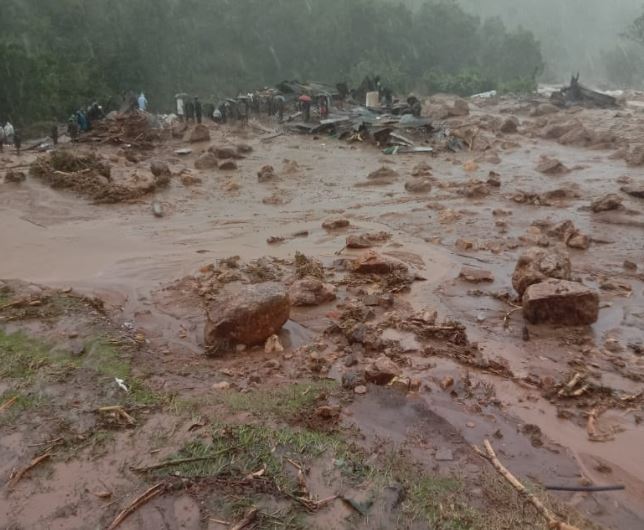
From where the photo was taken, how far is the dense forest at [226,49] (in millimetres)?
20359

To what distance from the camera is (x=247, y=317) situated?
4.51m

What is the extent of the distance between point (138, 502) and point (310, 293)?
288 cm

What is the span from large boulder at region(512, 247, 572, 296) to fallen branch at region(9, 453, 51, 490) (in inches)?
166

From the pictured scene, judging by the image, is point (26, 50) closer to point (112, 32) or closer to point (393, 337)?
point (112, 32)

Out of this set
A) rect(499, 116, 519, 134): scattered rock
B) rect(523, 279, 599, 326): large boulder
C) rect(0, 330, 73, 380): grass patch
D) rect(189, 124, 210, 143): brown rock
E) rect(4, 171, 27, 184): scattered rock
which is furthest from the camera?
rect(499, 116, 519, 134): scattered rock

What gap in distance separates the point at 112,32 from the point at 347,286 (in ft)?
78.5

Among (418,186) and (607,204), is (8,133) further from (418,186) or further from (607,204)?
(607,204)

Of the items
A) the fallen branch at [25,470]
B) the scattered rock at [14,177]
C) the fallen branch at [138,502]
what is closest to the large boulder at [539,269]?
the fallen branch at [138,502]

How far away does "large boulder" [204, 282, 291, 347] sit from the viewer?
4504 millimetres

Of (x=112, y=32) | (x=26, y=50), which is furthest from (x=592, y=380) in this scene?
(x=112, y=32)

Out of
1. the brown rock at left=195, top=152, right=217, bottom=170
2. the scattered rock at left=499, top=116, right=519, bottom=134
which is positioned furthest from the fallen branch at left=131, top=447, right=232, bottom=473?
the scattered rock at left=499, top=116, right=519, bottom=134

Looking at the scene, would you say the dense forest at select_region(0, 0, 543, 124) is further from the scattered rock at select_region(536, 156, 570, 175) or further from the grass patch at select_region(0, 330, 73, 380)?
the grass patch at select_region(0, 330, 73, 380)

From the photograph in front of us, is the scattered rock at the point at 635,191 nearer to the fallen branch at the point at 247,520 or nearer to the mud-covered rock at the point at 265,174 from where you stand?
the mud-covered rock at the point at 265,174

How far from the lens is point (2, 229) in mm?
8148
